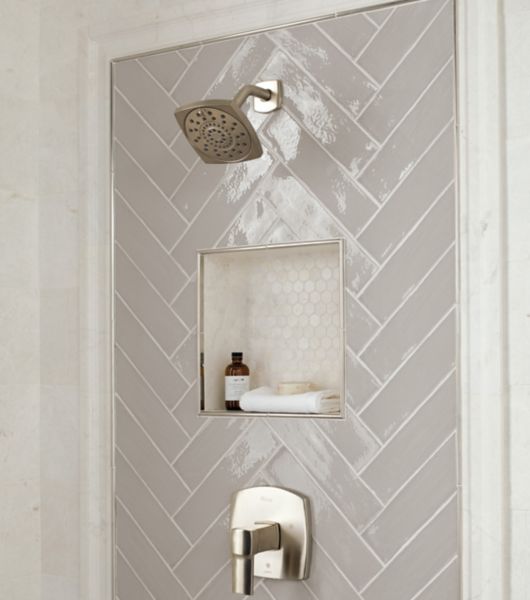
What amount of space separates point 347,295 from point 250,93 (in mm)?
402

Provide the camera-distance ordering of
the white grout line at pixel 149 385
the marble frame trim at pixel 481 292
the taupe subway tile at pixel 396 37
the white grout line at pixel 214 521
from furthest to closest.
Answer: the white grout line at pixel 149 385, the white grout line at pixel 214 521, the taupe subway tile at pixel 396 37, the marble frame trim at pixel 481 292

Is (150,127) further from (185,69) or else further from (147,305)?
(147,305)

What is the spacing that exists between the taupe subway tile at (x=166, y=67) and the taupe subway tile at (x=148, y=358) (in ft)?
1.53

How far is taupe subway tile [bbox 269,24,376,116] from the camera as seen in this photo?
157 centimetres

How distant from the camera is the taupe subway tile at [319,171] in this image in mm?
1572

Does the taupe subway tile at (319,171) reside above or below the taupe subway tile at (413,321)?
above

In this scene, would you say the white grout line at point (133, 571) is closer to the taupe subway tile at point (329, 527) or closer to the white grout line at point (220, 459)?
the white grout line at point (220, 459)

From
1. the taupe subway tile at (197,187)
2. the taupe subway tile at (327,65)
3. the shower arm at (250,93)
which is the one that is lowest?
the taupe subway tile at (197,187)

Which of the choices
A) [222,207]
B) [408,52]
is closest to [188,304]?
[222,207]

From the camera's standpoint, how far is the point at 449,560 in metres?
1.46

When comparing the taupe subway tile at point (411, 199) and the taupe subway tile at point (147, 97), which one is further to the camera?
the taupe subway tile at point (147, 97)

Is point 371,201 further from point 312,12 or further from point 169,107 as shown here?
point 169,107

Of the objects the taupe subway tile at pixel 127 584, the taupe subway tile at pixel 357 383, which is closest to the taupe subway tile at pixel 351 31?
the taupe subway tile at pixel 357 383

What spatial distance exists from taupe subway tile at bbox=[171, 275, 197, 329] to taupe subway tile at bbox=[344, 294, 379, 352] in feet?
1.07
